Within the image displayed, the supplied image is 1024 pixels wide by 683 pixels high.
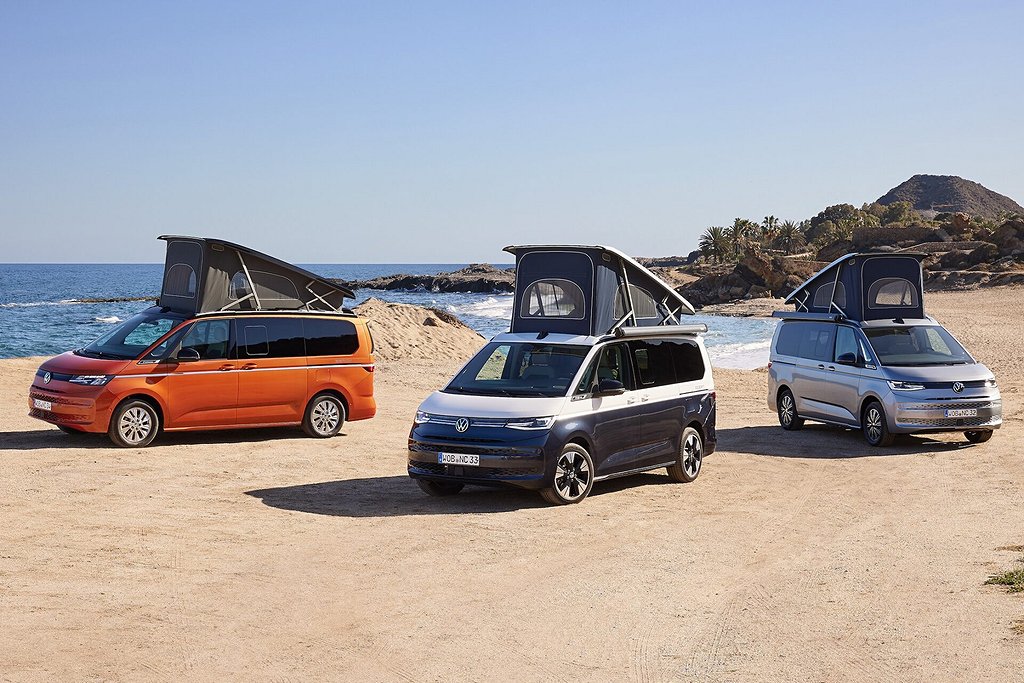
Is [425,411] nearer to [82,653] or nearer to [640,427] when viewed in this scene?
[640,427]

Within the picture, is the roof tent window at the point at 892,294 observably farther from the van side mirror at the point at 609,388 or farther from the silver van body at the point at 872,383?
the van side mirror at the point at 609,388

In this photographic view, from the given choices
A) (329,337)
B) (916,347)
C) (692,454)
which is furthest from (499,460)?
(916,347)

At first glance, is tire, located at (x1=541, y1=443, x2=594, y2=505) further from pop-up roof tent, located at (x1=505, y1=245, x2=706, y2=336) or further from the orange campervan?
the orange campervan

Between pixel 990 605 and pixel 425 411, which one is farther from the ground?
pixel 425 411

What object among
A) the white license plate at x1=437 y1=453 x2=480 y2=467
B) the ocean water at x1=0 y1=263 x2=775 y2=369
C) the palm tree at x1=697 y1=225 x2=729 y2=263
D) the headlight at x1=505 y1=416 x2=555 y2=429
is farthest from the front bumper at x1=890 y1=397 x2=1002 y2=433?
the palm tree at x1=697 y1=225 x2=729 y2=263

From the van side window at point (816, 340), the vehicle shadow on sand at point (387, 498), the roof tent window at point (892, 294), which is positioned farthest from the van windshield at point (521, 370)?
the roof tent window at point (892, 294)

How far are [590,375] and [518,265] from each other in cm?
216

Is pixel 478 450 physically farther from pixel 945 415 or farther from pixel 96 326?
pixel 96 326

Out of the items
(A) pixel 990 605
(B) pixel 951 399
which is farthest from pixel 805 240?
(A) pixel 990 605

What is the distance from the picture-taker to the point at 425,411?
1245cm

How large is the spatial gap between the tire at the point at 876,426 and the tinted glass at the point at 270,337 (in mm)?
9332

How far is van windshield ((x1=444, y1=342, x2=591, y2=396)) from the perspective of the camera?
12695 mm

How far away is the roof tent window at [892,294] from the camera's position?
63.6ft

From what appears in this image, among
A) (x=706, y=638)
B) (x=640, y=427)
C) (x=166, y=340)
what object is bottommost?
(x=706, y=638)
